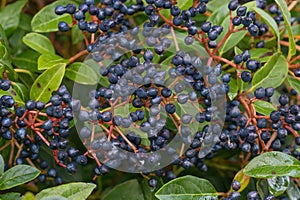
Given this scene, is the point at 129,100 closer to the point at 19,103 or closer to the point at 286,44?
the point at 19,103

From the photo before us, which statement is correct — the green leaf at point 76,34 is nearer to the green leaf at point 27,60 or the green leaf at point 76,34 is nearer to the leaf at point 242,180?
the green leaf at point 27,60

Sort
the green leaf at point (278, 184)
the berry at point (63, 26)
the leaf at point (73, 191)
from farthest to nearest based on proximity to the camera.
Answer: the berry at point (63, 26) → the green leaf at point (278, 184) → the leaf at point (73, 191)

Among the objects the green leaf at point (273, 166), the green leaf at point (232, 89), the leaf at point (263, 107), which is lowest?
the green leaf at point (273, 166)

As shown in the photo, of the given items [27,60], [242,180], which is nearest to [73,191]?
[242,180]

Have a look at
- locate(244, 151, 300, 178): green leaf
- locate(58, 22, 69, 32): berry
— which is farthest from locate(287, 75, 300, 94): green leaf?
locate(58, 22, 69, 32): berry

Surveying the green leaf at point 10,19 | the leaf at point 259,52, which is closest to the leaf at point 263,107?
the leaf at point 259,52

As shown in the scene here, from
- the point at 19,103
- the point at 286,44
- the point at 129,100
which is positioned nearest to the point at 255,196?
the point at 129,100
